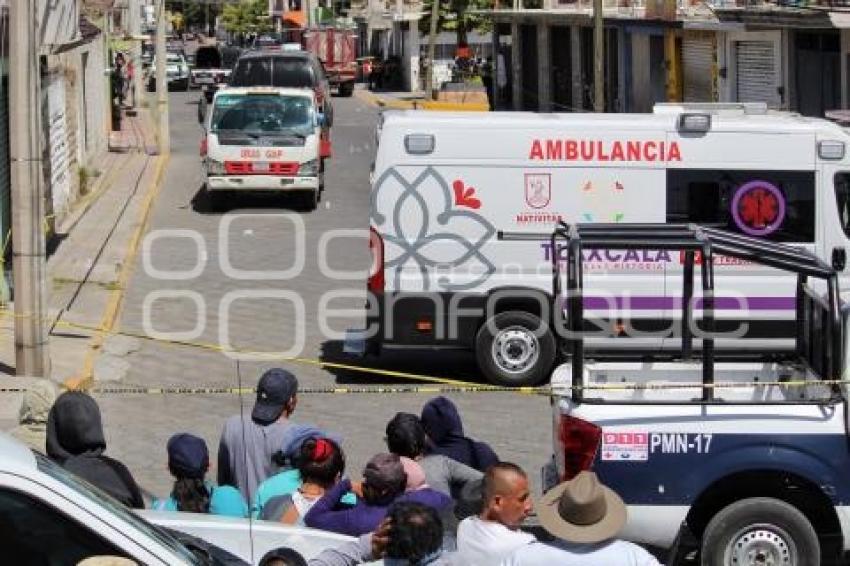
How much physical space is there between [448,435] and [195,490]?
1820 mm

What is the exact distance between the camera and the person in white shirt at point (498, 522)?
21.9 ft

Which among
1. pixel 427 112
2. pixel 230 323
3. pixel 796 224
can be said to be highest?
pixel 427 112

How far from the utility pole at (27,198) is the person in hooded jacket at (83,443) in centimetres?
759

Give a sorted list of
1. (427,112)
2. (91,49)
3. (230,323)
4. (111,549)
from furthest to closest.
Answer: (91,49) < (230,323) < (427,112) < (111,549)

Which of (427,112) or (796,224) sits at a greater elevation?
(427,112)

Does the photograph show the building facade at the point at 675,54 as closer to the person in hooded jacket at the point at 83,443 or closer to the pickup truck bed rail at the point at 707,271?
the pickup truck bed rail at the point at 707,271

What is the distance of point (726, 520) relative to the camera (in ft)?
29.9

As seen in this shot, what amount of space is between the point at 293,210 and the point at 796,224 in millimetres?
15326

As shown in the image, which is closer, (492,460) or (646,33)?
(492,460)

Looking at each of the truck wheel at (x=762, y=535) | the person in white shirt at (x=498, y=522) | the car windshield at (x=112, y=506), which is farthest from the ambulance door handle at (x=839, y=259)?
the car windshield at (x=112, y=506)

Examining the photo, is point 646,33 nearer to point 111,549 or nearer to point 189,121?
point 189,121

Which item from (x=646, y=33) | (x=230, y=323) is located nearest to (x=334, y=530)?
(x=230, y=323)

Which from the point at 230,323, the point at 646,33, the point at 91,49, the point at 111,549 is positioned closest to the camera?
the point at 111,549

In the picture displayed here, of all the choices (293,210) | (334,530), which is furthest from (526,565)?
(293,210)
